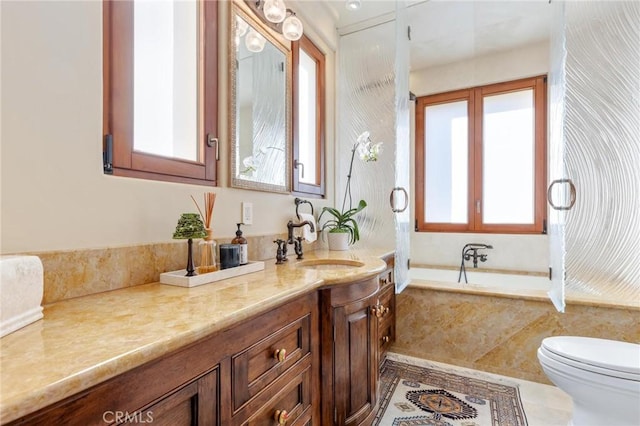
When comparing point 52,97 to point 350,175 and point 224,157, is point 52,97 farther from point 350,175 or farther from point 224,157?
point 350,175

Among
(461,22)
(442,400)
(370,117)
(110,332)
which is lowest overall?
(442,400)

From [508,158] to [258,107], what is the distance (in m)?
2.60

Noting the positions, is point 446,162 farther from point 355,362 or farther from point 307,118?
point 355,362

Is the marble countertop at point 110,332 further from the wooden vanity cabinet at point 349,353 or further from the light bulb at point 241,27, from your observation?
the light bulb at point 241,27

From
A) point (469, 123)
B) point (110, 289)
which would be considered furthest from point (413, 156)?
point (110, 289)

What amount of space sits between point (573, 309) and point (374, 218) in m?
1.46

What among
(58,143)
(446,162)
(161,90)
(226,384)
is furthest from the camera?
(446,162)

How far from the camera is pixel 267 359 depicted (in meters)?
0.84

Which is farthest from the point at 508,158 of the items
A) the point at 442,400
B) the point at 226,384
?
the point at 226,384

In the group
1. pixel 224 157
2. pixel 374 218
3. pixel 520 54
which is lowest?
pixel 374 218

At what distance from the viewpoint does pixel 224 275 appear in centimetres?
112

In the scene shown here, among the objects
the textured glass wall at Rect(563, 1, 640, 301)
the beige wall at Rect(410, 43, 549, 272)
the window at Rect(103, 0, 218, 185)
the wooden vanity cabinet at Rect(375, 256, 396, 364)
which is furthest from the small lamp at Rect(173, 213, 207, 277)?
the beige wall at Rect(410, 43, 549, 272)

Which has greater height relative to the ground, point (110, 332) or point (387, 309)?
point (110, 332)

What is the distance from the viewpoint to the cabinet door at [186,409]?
0.52 metres
